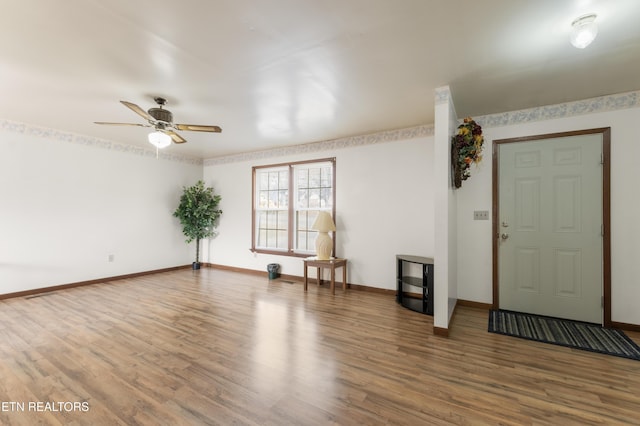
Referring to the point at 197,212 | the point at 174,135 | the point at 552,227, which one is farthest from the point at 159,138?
the point at 552,227

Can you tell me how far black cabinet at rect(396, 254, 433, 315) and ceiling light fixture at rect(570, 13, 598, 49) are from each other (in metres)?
2.50

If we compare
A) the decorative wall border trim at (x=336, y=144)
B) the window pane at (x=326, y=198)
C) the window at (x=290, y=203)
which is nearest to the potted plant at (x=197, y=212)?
the decorative wall border trim at (x=336, y=144)

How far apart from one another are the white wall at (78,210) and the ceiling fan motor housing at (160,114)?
2.60 metres

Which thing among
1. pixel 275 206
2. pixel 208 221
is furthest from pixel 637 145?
pixel 208 221

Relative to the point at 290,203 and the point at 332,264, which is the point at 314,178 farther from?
the point at 332,264

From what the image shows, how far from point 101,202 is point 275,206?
3.11 metres

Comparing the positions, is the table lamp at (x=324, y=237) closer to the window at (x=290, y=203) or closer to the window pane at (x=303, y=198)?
the window at (x=290, y=203)

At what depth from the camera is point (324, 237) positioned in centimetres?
455

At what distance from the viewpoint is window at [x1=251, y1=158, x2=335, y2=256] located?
16.6 feet

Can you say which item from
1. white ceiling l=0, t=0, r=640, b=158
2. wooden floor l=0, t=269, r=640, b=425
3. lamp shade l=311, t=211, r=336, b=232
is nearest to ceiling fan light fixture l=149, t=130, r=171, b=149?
white ceiling l=0, t=0, r=640, b=158

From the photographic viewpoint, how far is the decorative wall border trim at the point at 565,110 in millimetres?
2996

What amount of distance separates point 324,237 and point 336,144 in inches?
65.4

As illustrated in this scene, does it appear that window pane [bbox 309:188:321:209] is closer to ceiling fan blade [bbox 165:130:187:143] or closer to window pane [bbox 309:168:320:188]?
window pane [bbox 309:168:320:188]

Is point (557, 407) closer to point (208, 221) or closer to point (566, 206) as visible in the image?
point (566, 206)
